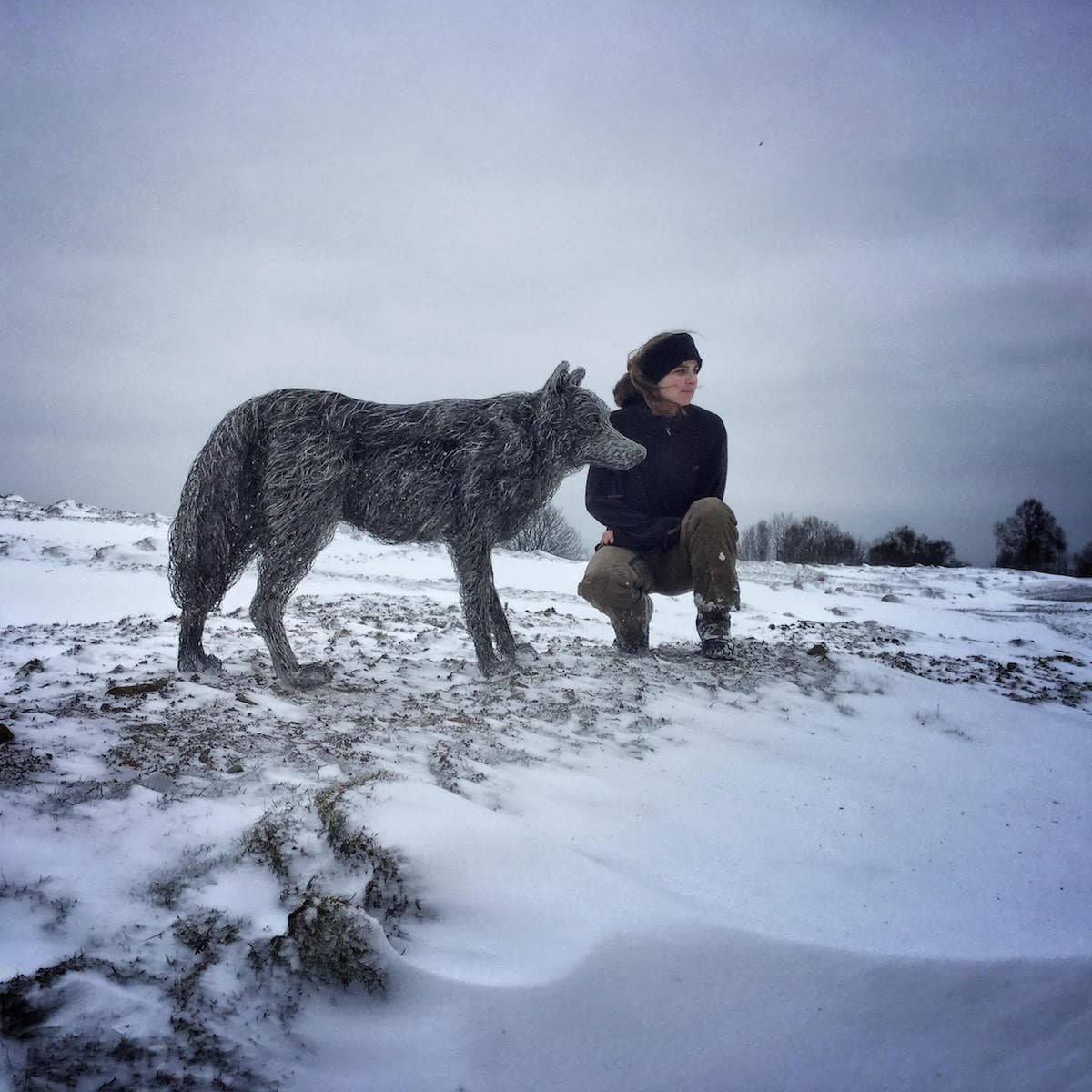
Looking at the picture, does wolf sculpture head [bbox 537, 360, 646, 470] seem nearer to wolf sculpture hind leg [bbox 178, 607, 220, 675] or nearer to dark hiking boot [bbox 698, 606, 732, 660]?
dark hiking boot [bbox 698, 606, 732, 660]

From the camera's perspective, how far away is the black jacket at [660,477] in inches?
171

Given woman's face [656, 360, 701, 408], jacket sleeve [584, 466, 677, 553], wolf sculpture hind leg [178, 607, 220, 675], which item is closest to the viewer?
wolf sculpture hind leg [178, 607, 220, 675]

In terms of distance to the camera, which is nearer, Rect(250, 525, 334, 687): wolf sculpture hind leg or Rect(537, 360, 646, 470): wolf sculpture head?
Rect(250, 525, 334, 687): wolf sculpture hind leg

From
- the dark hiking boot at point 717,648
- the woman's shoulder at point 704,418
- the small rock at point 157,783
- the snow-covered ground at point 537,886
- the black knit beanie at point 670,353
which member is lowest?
the snow-covered ground at point 537,886

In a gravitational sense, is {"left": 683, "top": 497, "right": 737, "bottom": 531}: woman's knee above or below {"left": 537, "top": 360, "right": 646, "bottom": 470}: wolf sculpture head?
below

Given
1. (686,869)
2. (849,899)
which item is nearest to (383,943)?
(686,869)

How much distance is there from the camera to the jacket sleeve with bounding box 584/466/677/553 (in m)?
4.34

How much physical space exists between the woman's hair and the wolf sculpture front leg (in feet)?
5.09

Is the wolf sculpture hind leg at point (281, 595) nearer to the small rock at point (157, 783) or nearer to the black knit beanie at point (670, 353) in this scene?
the small rock at point (157, 783)

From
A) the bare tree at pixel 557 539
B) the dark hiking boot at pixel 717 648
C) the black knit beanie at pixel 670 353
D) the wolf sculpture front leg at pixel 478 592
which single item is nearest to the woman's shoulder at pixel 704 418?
the black knit beanie at pixel 670 353

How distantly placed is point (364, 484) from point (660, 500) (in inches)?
75.6

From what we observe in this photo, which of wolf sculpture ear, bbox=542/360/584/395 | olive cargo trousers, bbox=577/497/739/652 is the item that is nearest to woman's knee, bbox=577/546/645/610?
olive cargo trousers, bbox=577/497/739/652

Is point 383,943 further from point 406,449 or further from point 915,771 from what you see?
point 406,449

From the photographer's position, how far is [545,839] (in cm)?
190
